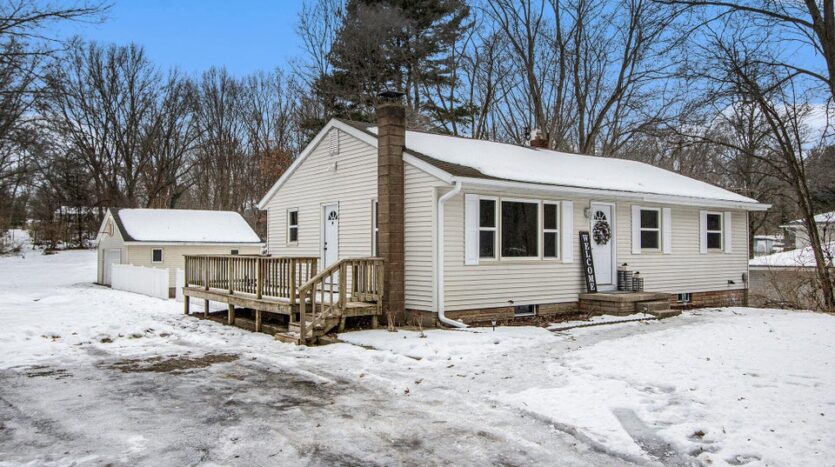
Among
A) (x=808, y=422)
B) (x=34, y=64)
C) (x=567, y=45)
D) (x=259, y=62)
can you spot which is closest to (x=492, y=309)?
(x=808, y=422)

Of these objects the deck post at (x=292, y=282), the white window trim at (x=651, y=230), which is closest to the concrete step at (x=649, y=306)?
the white window trim at (x=651, y=230)

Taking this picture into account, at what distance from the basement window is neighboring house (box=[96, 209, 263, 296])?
1666cm

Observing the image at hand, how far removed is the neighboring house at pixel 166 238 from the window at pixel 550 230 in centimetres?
1676

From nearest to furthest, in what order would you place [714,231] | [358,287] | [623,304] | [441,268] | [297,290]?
1. [297,290]
2. [441,268]
3. [358,287]
4. [623,304]
5. [714,231]

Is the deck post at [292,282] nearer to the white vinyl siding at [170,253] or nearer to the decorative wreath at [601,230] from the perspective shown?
the decorative wreath at [601,230]

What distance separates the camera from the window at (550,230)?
12.7 meters

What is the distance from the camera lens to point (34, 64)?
405 inches

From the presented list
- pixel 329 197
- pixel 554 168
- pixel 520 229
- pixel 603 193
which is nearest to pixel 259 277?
pixel 329 197

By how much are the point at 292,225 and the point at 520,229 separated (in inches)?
241

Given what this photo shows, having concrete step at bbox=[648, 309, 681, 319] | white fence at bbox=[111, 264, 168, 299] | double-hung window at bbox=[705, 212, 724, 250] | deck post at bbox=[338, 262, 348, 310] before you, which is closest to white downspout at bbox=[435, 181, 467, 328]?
deck post at bbox=[338, 262, 348, 310]

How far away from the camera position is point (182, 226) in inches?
1021

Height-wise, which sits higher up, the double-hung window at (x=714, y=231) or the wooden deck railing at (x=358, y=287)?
the double-hung window at (x=714, y=231)

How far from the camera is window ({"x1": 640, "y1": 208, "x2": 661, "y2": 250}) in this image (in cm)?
1459

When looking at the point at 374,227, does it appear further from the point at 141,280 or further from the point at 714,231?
the point at 141,280
